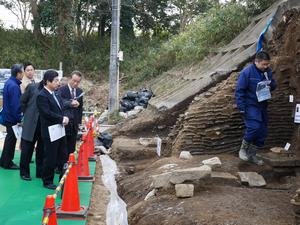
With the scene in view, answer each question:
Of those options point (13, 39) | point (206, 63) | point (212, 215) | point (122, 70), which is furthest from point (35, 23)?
point (212, 215)

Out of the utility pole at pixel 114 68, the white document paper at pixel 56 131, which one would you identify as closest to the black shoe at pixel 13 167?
the white document paper at pixel 56 131

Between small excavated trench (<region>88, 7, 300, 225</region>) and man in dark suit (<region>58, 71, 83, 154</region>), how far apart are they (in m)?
1.20

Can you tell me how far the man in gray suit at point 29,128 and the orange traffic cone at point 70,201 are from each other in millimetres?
1803

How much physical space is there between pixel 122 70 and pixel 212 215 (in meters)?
20.5

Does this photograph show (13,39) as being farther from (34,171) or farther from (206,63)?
(34,171)

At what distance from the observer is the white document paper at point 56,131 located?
257 inches

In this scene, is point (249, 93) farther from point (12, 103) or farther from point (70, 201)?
point (12, 103)

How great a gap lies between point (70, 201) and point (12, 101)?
9.35 ft

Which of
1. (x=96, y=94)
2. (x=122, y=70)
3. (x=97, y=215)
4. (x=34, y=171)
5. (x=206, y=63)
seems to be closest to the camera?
(x=97, y=215)

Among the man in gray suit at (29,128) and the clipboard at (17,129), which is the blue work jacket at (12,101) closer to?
the clipboard at (17,129)

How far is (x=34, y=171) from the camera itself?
26.7 feet

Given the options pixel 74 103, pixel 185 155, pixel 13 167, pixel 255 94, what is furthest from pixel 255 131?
pixel 13 167

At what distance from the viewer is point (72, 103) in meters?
7.69

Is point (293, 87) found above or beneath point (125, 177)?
above
